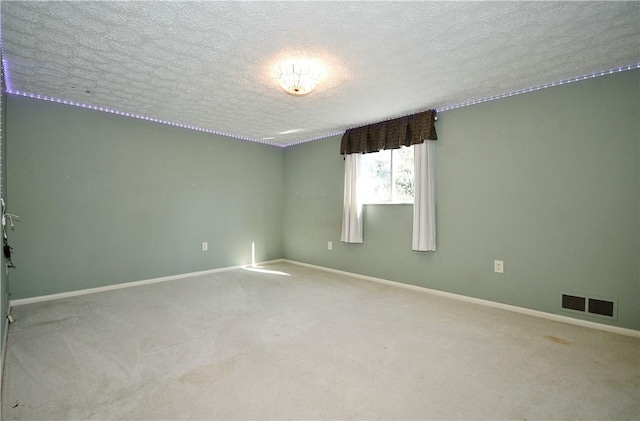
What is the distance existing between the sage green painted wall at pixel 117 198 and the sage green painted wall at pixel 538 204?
248 centimetres

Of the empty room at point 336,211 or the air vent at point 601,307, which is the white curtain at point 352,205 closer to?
the empty room at point 336,211

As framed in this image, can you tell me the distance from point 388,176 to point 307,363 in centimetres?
271

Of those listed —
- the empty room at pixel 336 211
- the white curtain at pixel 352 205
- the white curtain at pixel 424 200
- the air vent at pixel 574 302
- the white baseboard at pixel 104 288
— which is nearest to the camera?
the empty room at pixel 336 211

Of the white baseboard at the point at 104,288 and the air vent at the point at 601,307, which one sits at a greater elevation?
the air vent at the point at 601,307

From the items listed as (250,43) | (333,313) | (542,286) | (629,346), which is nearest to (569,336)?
(629,346)

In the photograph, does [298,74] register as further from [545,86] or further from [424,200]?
[545,86]

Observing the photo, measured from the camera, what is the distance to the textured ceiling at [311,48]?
169 cm

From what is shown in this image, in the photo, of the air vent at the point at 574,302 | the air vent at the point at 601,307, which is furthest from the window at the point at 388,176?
the air vent at the point at 601,307

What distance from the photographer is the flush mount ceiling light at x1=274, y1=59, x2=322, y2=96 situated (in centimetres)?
227

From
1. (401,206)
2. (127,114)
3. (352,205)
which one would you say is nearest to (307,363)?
(401,206)

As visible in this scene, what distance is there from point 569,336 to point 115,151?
4958mm

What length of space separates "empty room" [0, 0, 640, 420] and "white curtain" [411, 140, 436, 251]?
1.0 inches

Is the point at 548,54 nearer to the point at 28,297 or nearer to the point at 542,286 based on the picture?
the point at 542,286

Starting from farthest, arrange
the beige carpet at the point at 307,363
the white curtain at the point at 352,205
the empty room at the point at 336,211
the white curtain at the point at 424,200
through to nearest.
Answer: the white curtain at the point at 352,205
the white curtain at the point at 424,200
the empty room at the point at 336,211
the beige carpet at the point at 307,363
